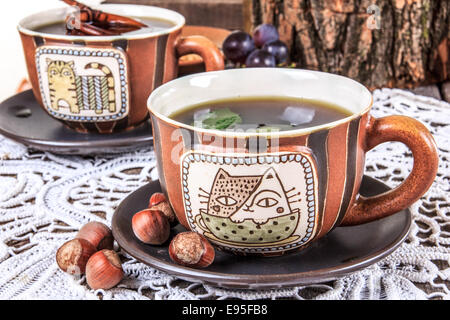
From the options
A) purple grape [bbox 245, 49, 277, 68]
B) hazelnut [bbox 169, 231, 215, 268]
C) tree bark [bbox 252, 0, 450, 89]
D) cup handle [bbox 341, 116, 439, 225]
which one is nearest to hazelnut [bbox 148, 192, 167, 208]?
hazelnut [bbox 169, 231, 215, 268]

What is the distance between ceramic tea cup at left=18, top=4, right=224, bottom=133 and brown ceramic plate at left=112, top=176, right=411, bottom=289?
25 cm

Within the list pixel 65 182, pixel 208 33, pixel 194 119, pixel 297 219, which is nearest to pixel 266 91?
pixel 194 119

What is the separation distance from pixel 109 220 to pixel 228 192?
237 millimetres

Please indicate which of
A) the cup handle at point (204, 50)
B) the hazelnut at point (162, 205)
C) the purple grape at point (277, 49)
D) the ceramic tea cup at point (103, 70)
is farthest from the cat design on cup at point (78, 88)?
the purple grape at point (277, 49)

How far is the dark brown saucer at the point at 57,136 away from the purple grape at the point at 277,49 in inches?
10.6

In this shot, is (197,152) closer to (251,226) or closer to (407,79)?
(251,226)

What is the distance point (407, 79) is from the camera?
3.78 ft

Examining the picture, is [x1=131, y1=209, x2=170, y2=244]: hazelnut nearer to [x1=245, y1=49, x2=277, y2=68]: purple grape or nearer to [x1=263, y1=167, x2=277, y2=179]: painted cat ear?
[x1=263, y1=167, x2=277, y2=179]: painted cat ear

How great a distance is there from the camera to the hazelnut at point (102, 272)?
0.59m

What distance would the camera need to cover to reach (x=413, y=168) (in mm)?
611

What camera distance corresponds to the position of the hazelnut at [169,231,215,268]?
1.91 ft

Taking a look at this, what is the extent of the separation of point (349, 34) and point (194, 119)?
1.77 feet

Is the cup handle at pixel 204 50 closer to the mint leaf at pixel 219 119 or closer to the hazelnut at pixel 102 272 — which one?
the mint leaf at pixel 219 119

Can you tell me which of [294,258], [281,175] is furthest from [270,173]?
[294,258]
